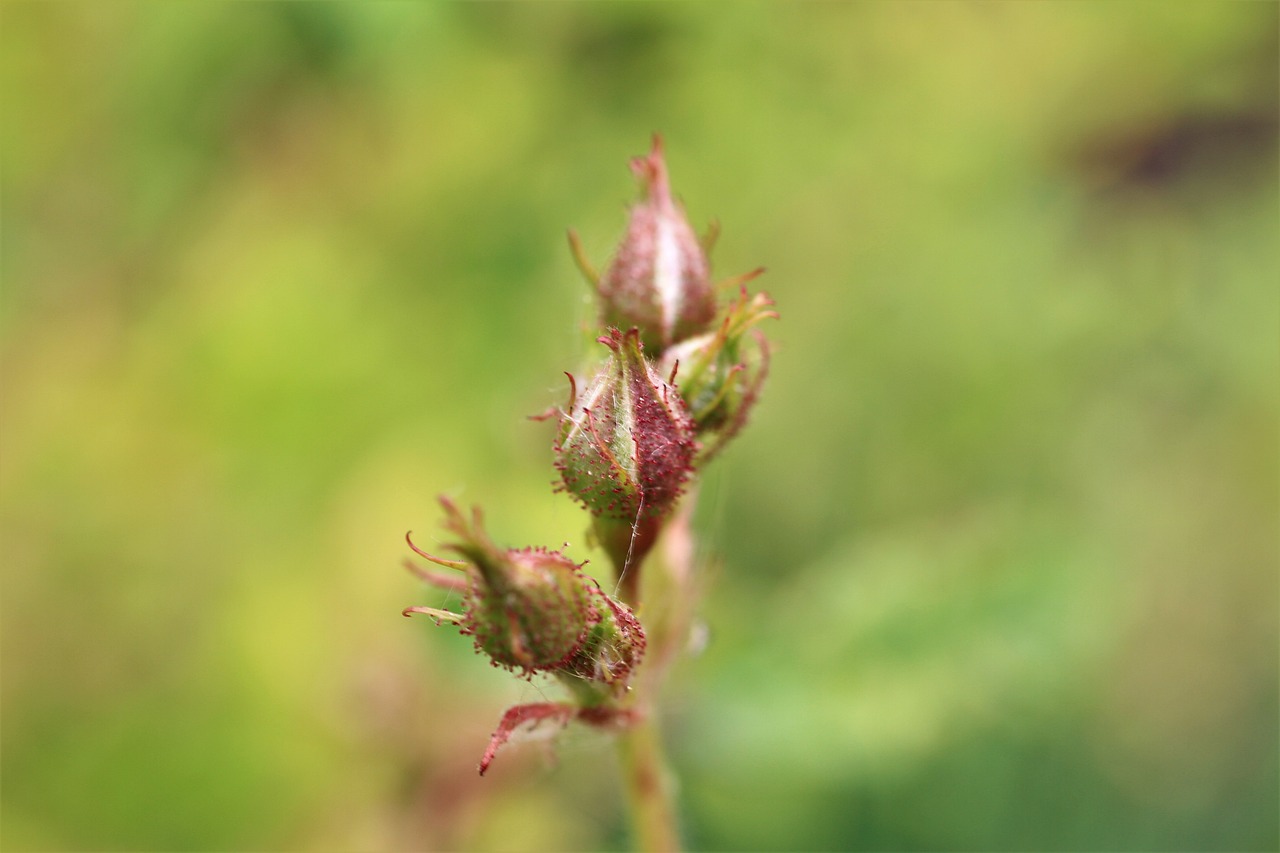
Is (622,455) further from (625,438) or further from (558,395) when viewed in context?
(558,395)

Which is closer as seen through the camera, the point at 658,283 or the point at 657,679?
the point at 658,283

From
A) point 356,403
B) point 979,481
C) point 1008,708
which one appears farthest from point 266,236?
point 1008,708

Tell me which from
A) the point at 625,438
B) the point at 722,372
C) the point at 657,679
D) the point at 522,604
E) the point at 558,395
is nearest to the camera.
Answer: the point at 522,604

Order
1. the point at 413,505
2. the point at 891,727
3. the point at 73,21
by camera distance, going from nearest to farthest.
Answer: the point at 891,727, the point at 413,505, the point at 73,21

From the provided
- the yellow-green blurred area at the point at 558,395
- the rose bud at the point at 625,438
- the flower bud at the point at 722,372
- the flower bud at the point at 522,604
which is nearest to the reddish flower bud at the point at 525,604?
the flower bud at the point at 522,604

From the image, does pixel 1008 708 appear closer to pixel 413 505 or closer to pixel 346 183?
pixel 413 505

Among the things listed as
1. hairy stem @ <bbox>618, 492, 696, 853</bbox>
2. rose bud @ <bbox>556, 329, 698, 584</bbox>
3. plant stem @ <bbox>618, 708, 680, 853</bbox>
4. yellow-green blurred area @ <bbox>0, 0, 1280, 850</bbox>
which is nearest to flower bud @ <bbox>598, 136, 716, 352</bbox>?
rose bud @ <bbox>556, 329, 698, 584</bbox>

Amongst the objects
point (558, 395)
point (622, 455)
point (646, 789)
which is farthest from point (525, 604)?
point (558, 395)
